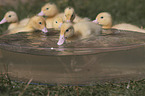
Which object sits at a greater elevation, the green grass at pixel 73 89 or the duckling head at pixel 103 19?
the duckling head at pixel 103 19

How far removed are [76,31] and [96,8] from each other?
3160 mm

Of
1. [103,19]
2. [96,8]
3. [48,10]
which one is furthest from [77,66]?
[96,8]

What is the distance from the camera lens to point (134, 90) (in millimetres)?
2021

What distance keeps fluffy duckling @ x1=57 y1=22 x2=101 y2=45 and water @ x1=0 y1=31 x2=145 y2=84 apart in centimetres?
9

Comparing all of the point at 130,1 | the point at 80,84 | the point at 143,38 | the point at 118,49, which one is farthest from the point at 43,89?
the point at 130,1

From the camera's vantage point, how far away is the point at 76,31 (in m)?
2.46

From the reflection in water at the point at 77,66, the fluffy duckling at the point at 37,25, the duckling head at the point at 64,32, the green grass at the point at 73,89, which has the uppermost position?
the fluffy duckling at the point at 37,25

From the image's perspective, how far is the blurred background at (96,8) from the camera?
15.8 feet

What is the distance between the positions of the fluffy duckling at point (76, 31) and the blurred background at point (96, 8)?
7.10 ft

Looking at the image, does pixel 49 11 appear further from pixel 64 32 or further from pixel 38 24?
pixel 64 32

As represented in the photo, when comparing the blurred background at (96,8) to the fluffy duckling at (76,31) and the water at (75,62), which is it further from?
the water at (75,62)

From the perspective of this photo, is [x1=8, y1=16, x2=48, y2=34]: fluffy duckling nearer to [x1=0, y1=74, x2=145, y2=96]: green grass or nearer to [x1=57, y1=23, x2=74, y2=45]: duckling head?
[x1=57, y1=23, x2=74, y2=45]: duckling head

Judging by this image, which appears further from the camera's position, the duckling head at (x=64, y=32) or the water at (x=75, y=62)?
the duckling head at (x=64, y=32)

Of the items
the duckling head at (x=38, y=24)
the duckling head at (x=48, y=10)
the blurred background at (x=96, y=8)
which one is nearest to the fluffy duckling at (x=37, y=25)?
the duckling head at (x=38, y=24)
